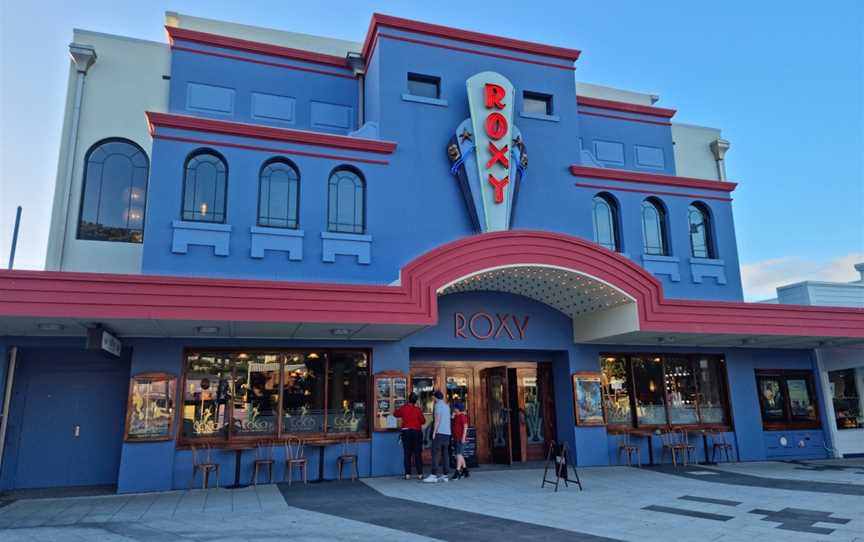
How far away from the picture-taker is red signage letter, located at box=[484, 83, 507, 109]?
47.4 ft

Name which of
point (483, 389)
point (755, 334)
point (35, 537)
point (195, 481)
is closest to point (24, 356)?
point (195, 481)

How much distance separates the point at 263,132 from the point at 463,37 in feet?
18.3

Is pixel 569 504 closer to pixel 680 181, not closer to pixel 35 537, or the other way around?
pixel 35 537

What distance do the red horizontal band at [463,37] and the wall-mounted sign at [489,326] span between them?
6806 millimetres

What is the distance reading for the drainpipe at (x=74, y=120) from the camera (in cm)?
1319

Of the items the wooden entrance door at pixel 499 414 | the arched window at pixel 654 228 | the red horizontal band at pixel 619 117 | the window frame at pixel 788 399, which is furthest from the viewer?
the red horizontal band at pixel 619 117

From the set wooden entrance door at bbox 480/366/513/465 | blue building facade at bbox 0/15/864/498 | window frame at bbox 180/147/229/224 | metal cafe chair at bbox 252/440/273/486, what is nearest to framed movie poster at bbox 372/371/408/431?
blue building facade at bbox 0/15/864/498

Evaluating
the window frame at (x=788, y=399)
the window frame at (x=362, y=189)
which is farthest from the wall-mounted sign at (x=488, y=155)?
the window frame at (x=788, y=399)

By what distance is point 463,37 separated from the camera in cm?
1506

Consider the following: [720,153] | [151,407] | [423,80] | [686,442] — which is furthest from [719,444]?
[151,407]

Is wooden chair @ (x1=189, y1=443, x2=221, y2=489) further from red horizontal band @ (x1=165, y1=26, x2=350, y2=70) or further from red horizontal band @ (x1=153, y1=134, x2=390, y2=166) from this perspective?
red horizontal band @ (x1=165, y1=26, x2=350, y2=70)

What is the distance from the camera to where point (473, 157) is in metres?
14.2

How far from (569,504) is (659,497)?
184 cm

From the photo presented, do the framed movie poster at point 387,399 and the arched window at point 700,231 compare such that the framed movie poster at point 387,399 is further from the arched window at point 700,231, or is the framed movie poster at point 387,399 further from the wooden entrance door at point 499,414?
the arched window at point 700,231
